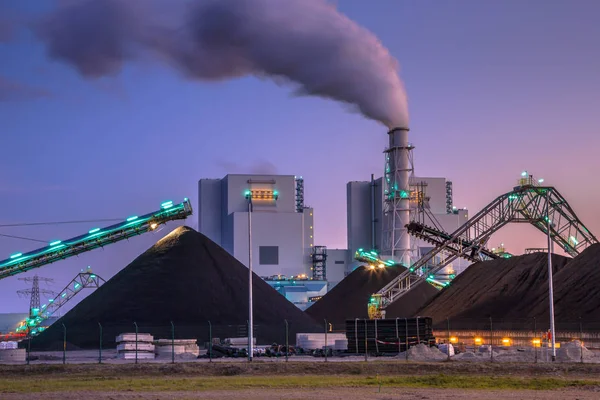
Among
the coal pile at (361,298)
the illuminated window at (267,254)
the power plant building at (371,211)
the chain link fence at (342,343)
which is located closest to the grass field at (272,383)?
the chain link fence at (342,343)

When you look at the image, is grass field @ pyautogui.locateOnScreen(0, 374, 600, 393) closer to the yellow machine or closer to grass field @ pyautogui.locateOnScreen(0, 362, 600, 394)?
grass field @ pyautogui.locateOnScreen(0, 362, 600, 394)

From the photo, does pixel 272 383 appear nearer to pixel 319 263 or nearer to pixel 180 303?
pixel 180 303

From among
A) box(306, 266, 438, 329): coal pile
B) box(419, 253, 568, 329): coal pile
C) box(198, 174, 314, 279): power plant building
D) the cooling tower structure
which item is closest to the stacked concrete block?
box(419, 253, 568, 329): coal pile

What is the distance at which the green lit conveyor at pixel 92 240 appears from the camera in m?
65.4

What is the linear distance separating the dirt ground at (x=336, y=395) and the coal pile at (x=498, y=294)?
33567 millimetres

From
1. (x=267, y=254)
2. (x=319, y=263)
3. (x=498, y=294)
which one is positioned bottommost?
(x=498, y=294)

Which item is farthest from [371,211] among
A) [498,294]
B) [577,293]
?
[577,293]

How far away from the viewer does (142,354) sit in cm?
4775

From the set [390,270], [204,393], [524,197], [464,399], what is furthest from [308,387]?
[390,270]

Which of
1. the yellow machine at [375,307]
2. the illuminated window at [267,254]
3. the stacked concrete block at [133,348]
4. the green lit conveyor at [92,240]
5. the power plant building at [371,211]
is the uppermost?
the power plant building at [371,211]

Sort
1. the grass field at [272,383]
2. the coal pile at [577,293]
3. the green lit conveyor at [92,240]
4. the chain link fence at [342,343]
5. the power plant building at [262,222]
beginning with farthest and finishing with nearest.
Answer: the power plant building at [262,222]
the green lit conveyor at [92,240]
the coal pile at [577,293]
the chain link fence at [342,343]
the grass field at [272,383]

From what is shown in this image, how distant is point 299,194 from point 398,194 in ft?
103

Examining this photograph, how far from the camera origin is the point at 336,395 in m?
28.2

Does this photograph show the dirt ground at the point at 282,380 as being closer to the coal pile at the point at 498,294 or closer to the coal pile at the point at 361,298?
the coal pile at the point at 498,294
